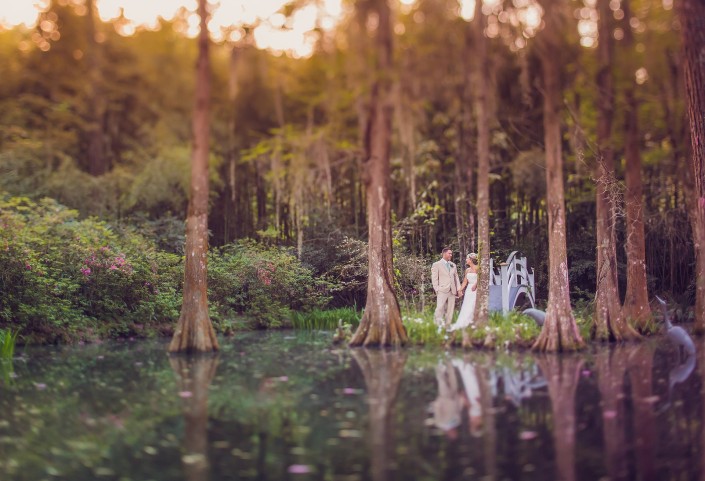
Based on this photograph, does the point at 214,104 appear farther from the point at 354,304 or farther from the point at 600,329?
the point at 600,329

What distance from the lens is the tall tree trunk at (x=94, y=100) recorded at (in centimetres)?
2402

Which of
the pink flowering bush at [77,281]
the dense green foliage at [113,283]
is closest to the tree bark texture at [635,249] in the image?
the dense green foliage at [113,283]

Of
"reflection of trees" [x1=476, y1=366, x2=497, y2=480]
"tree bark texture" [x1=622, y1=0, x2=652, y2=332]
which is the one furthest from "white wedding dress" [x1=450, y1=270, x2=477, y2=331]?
"reflection of trees" [x1=476, y1=366, x2=497, y2=480]

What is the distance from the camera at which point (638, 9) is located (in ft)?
59.5

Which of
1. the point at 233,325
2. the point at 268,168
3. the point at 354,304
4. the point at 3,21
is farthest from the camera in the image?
the point at 3,21

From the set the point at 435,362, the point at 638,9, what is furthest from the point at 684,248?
the point at 435,362

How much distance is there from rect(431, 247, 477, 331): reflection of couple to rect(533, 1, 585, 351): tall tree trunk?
193 cm

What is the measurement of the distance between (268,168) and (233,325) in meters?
6.19

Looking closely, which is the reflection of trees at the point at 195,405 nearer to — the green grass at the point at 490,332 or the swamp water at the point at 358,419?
the swamp water at the point at 358,419

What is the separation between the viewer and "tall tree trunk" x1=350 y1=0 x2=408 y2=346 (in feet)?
39.9

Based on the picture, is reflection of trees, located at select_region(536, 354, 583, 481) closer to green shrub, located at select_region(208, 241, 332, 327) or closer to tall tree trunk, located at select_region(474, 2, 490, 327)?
tall tree trunk, located at select_region(474, 2, 490, 327)

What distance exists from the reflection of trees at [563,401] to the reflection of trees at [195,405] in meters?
2.19

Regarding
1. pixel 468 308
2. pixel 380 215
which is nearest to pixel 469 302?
pixel 468 308

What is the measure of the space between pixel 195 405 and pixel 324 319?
31.0 feet
